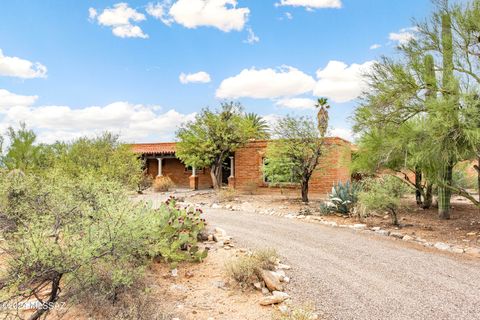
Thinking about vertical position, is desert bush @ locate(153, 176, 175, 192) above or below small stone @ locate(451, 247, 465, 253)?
above

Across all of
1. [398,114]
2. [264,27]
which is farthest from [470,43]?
[264,27]

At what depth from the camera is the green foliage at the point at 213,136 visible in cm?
2092

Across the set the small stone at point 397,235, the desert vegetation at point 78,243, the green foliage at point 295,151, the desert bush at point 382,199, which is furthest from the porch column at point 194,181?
the desert vegetation at point 78,243

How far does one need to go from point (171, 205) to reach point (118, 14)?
656 centimetres

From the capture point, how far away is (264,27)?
12.3 meters

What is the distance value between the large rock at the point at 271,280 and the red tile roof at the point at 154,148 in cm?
2102

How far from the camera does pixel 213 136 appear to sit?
2103 cm

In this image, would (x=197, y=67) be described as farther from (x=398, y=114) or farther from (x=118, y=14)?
(x=398, y=114)

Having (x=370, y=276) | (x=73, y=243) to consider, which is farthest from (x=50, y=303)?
(x=370, y=276)

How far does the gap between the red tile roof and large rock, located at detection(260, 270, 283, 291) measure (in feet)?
69.0

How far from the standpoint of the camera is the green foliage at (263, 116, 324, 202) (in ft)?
52.1

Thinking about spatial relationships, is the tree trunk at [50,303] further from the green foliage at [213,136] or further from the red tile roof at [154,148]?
the red tile roof at [154,148]

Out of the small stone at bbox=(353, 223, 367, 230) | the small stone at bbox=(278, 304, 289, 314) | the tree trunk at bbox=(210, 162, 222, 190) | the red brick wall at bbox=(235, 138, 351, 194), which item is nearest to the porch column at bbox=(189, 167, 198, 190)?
the tree trunk at bbox=(210, 162, 222, 190)

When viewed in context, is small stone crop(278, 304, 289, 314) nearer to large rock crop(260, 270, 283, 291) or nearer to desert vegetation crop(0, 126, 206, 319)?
large rock crop(260, 270, 283, 291)
